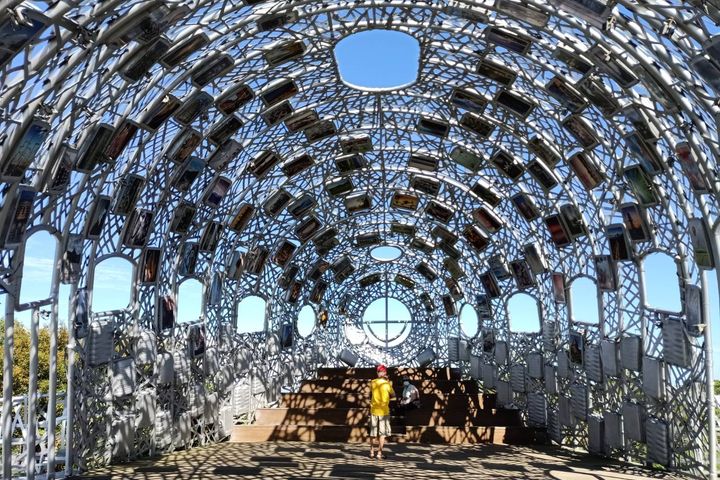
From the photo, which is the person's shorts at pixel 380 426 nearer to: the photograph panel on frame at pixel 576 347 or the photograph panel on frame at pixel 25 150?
the photograph panel on frame at pixel 576 347

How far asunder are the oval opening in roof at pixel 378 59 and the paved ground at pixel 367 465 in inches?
491

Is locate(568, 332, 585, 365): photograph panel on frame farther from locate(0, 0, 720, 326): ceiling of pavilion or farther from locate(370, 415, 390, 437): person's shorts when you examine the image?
locate(370, 415, 390, 437): person's shorts

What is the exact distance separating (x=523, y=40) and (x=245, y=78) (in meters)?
8.32

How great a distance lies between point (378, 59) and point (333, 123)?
13.4ft

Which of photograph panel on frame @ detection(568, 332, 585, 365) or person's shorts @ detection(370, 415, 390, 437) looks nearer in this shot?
person's shorts @ detection(370, 415, 390, 437)

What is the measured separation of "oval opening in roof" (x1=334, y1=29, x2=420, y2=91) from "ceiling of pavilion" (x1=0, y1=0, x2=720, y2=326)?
536 mm

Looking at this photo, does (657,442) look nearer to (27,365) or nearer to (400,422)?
(400,422)

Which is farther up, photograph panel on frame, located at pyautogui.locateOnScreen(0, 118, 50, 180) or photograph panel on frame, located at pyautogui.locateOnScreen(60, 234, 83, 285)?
photograph panel on frame, located at pyautogui.locateOnScreen(0, 118, 50, 180)

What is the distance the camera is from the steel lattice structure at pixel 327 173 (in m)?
13.5

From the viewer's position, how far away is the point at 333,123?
25469 millimetres

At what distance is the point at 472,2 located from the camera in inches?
593

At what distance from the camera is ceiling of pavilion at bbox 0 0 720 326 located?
12859 millimetres

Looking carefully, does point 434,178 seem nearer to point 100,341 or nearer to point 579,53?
point 579,53

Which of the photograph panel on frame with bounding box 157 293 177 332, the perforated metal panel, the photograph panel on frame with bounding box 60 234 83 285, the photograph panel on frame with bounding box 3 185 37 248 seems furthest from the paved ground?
the photograph panel on frame with bounding box 3 185 37 248
